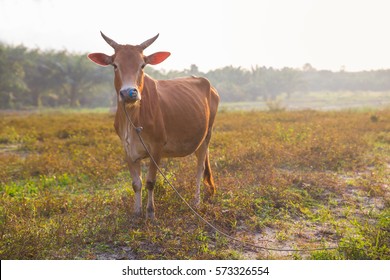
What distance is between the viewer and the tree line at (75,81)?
3969 cm

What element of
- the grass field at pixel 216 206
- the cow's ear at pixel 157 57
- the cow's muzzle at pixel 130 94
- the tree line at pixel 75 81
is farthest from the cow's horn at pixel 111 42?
the tree line at pixel 75 81

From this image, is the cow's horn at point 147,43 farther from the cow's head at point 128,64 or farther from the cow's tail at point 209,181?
the cow's tail at point 209,181

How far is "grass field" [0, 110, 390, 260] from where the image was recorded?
4.31 m

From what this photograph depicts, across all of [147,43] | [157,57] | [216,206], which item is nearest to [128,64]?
[147,43]

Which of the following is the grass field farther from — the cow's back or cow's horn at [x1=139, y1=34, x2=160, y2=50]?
cow's horn at [x1=139, y1=34, x2=160, y2=50]

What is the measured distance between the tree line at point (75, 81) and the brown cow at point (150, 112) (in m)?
33.7

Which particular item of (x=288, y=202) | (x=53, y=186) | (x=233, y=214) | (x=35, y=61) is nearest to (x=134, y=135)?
(x=233, y=214)

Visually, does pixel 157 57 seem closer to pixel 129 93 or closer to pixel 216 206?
pixel 129 93

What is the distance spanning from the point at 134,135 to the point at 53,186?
3125mm

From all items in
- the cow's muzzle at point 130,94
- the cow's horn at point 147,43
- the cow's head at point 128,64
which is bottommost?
the cow's muzzle at point 130,94

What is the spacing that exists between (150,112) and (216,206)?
5.34ft

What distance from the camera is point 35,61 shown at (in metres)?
45.0

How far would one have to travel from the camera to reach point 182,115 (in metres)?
5.59

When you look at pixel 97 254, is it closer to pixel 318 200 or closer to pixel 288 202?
pixel 288 202
